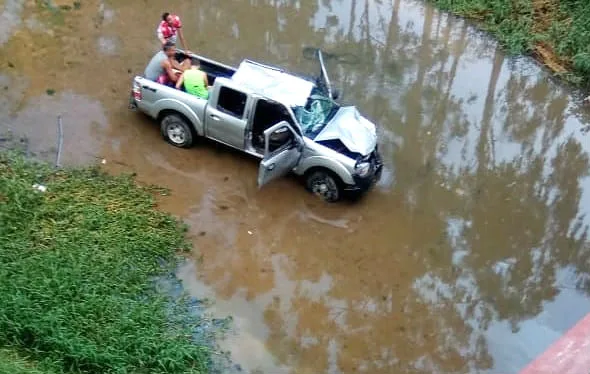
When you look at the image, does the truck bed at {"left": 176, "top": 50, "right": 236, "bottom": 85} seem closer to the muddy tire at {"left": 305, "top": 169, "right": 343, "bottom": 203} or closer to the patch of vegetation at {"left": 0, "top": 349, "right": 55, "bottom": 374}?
the muddy tire at {"left": 305, "top": 169, "right": 343, "bottom": 203}

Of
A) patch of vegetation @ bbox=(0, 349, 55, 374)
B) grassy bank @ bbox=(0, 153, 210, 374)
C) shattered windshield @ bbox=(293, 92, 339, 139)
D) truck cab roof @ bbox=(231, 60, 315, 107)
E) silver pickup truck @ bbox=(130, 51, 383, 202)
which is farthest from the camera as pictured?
shattered windshield @ bbox=(293, 92, 339, 139)

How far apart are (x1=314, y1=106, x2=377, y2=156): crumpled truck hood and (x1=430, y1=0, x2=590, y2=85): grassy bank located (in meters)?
5.74

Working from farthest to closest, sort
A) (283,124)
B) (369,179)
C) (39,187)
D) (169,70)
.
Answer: (169,70) → (369,179) → (283,124) → (39,187)

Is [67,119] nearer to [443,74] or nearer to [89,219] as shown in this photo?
[89,219]

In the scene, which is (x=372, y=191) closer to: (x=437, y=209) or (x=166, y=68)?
(x=437, y=209)

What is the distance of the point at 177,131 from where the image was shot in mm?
11203

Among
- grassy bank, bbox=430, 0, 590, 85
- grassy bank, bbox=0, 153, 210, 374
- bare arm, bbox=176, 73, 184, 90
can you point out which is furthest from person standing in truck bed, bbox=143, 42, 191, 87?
grassy bank, bbox=430, 0, 590, 85

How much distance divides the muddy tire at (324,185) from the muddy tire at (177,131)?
2.01 m

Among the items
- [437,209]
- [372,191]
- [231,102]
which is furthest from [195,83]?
[437,209]

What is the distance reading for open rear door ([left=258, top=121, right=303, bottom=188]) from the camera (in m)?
9.87

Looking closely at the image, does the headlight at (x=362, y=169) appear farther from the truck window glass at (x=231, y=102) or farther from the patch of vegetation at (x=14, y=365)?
the patch of vegetation at (x=14, y=365)

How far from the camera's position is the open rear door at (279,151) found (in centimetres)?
987

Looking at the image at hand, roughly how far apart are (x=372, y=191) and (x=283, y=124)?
2.08 meters

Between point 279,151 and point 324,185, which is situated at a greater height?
point 279,151
